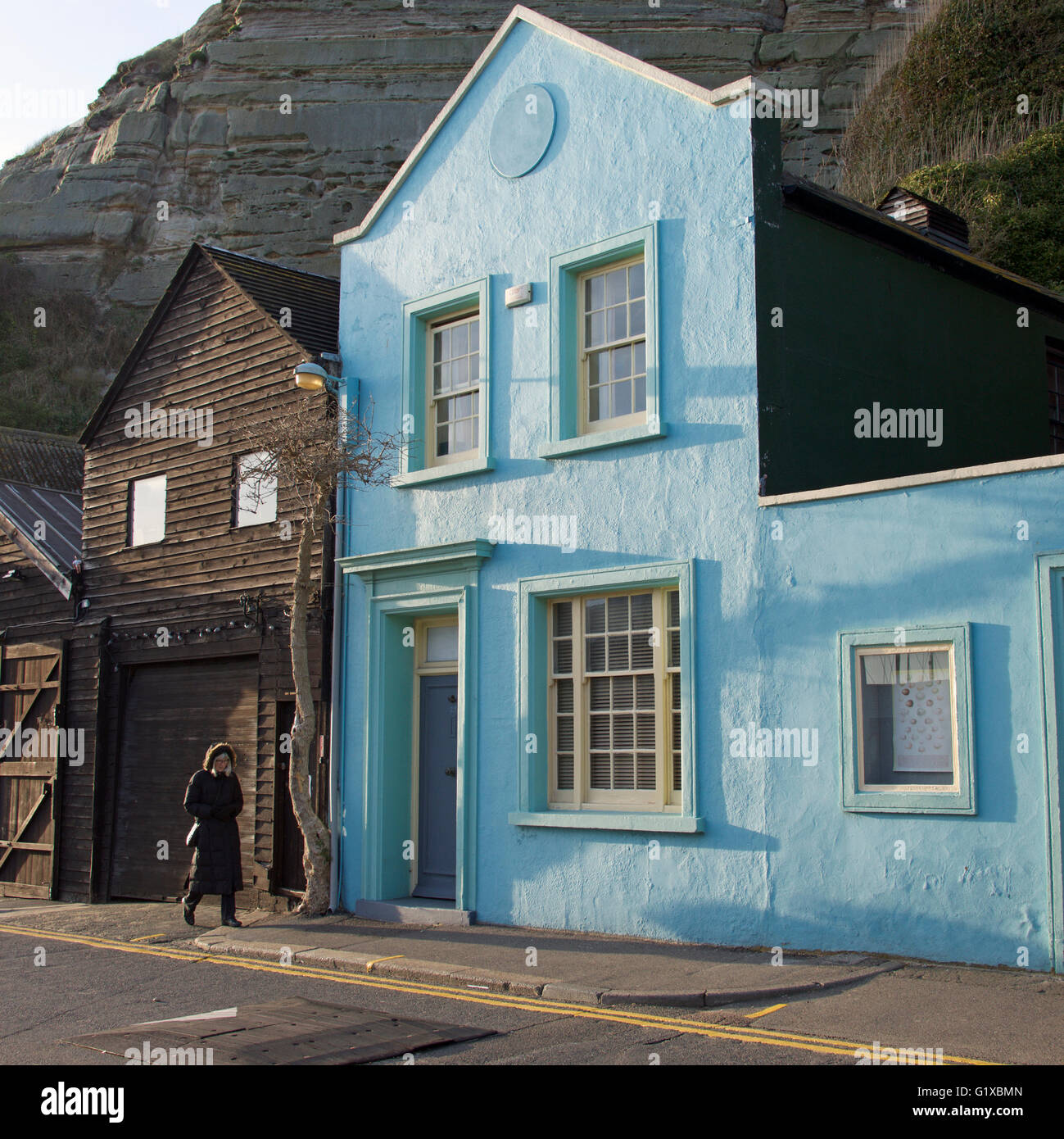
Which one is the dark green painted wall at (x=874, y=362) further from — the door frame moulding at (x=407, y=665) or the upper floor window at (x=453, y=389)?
the upper floor window at (x=453, y=389)

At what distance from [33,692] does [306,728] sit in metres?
7.07

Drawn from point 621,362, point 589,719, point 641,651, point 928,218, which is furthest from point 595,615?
point 928,218

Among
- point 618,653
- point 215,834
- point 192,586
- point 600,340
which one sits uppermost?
point 600,340

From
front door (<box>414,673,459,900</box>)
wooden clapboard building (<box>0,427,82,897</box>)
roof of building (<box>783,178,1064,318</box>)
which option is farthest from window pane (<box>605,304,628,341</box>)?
wooden clapboard building (<box>0,427,82,897</box>)

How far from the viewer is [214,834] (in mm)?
12359

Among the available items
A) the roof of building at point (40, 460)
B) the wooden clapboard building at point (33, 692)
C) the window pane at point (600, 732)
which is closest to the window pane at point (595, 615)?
the window pane at point (600, 732)

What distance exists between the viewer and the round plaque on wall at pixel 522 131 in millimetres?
12336

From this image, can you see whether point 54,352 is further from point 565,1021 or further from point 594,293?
point 565,1021

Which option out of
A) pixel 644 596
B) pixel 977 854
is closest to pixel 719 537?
pixel 644 596

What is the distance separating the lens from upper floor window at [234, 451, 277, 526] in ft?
47.2

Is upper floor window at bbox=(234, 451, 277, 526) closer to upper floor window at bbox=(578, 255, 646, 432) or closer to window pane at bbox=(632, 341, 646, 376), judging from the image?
upper floor window at bbox=(578, 255, 646, 432)

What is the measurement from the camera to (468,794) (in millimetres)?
11828

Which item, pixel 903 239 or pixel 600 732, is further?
pixel 903 239

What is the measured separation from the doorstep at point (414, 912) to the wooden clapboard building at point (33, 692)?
19.7ft
